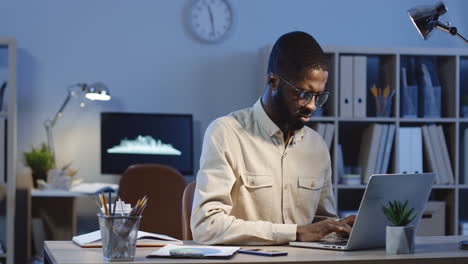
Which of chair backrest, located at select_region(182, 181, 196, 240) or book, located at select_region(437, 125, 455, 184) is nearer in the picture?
chair backrest, located at select_region(182, 181, 196, 240)

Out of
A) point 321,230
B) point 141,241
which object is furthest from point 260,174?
point 141,241

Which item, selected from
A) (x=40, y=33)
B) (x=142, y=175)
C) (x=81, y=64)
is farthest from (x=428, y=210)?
(x=40, y=33)

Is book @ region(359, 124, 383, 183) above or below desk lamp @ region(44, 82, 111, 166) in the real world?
below

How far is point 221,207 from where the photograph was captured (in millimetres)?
1930

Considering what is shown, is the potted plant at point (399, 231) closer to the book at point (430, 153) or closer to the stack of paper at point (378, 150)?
the stack of paper at point (378, 150)

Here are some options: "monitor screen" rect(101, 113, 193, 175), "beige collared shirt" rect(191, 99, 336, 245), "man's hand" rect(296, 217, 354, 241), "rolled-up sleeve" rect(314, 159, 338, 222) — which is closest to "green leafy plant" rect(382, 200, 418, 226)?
"man's hand" rect(296, 217, 354, 241)

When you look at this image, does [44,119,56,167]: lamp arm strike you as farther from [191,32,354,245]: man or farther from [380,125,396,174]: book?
[191,32,354,245]: man

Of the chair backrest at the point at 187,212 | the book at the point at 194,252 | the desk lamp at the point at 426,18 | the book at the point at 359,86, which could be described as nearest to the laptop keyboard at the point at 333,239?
the book at the point at 194,252

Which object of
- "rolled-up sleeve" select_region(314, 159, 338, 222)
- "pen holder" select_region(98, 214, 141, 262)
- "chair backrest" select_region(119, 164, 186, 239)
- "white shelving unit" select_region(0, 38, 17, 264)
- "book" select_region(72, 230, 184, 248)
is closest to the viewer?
"pen holder" select_region(98, 214, 141, 262)

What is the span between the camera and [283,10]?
15.1 feet

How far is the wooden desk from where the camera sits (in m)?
1.57

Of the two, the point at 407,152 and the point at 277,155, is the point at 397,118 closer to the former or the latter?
the point at 407,152

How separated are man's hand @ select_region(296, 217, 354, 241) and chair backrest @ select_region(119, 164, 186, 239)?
5.38 feet

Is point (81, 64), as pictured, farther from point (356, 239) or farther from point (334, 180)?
point (356, 239)
